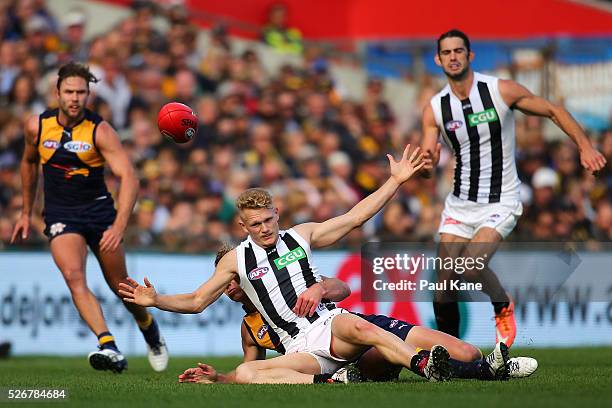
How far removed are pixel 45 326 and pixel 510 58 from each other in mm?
8919

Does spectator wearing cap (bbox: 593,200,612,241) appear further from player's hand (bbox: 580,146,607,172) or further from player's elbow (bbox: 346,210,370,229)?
player's elbow (bbox: 346,210,370,229)

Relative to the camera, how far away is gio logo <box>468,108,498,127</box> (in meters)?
10.3

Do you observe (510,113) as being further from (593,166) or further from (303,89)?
(303,89)

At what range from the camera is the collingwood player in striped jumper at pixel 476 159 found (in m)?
10.2

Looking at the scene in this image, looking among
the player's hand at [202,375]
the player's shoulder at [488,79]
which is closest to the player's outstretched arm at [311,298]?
the player's hand at [202,375]

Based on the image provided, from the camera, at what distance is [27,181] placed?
36.5ft

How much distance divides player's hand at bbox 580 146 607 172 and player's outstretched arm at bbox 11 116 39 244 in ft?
16.1

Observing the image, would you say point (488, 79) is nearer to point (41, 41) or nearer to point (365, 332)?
point (365, 332)

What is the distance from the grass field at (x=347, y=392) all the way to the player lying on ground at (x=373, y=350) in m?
0.16

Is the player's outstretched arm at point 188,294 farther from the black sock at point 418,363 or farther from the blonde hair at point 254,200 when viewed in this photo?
the black sock at point 418,363

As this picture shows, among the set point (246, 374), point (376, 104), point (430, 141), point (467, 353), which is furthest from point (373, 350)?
point (376, 104)

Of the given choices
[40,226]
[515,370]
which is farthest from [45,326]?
[515,370]

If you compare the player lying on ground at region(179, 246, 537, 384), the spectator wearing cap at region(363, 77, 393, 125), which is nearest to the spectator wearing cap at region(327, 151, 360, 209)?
the spectator wearing cap at region(363, 77, 393, 125)

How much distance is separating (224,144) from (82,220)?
6.46 m
